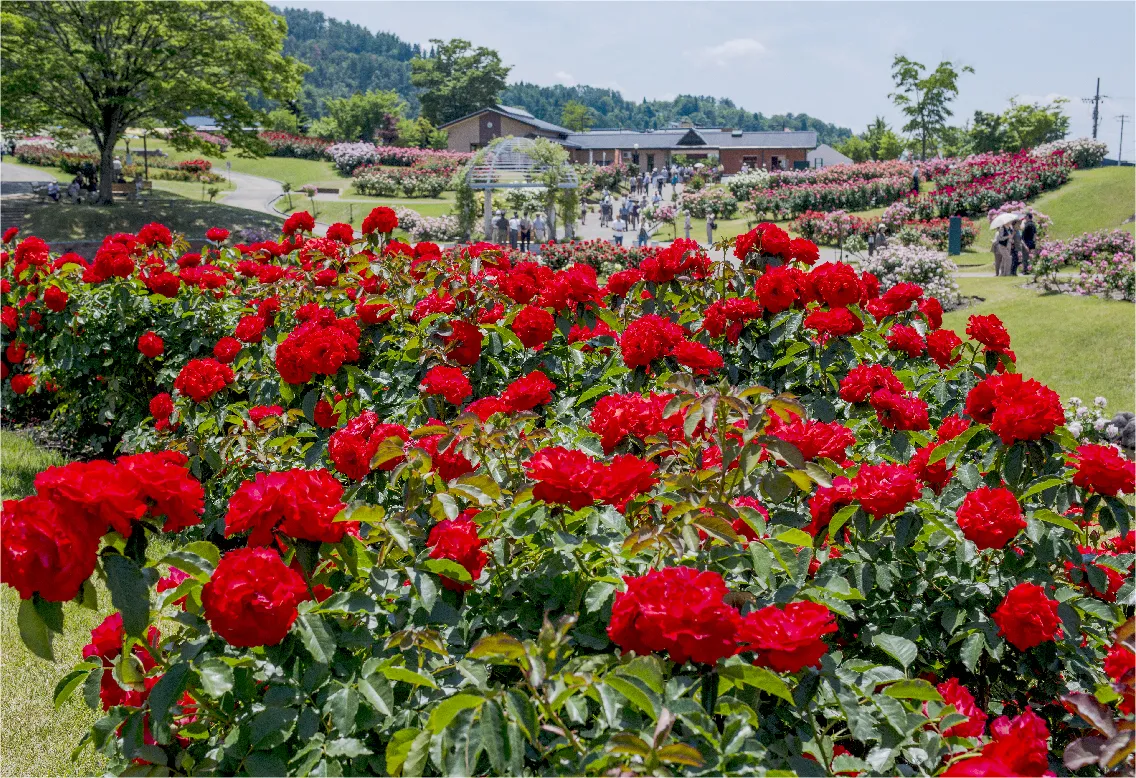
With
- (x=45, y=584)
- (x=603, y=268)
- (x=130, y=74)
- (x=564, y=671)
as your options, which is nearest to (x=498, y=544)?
(x=564, y=671)

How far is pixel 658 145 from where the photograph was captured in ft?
196

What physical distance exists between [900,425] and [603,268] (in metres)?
14.2

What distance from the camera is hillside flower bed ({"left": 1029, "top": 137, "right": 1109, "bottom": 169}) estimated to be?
31.2 meters

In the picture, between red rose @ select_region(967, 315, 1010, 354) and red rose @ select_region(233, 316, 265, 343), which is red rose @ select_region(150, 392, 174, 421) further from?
red rose @ select_region(967, 315, 1010, 354)

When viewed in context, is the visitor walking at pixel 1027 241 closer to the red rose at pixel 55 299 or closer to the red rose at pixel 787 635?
the red rose at pixel 55 299

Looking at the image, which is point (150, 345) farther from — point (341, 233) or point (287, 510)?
point (287, 510)

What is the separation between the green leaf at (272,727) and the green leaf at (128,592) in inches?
10.8

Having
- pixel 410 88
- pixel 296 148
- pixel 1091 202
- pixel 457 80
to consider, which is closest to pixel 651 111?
pixel 410 88

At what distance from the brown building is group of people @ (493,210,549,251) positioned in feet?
120

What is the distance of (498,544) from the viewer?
1.74 m

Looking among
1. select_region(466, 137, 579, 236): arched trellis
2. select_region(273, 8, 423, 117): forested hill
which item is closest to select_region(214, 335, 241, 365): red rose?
select_region(466, 137, 579, 236): arched trellis

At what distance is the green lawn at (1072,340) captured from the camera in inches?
348

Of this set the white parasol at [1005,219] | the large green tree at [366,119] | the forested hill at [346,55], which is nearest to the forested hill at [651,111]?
the forested hill at [346,55]

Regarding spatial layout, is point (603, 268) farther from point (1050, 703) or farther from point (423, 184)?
→ point (423, 184)
